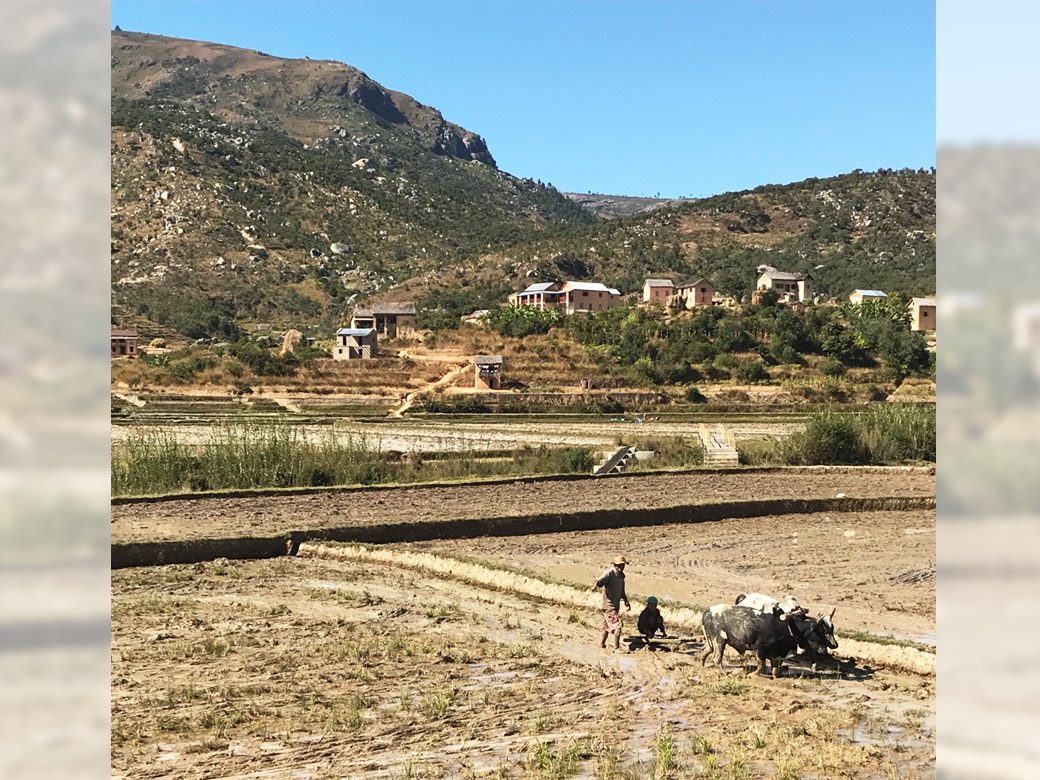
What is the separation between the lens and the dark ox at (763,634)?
29.8 ft

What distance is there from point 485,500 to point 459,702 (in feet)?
43.1

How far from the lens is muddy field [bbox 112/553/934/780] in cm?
679

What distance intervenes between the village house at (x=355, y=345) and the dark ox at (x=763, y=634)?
5225 centimetres

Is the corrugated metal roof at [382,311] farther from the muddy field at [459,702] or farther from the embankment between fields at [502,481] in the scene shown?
the muddy field at [459,702]

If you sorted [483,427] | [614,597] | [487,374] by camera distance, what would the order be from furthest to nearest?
[487,374]
[483,427]
[614,597]

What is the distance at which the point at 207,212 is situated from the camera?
10662cm

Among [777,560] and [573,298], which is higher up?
[573,298]

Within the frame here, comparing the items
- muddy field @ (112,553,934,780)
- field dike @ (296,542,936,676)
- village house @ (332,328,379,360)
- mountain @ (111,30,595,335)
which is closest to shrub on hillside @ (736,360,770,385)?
village house @ (332,328,379,360)

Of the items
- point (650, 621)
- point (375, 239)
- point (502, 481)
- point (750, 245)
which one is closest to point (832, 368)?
point (502, 481)

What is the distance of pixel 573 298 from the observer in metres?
78.2

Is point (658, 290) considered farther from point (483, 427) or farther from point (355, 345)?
point (483, 427)
